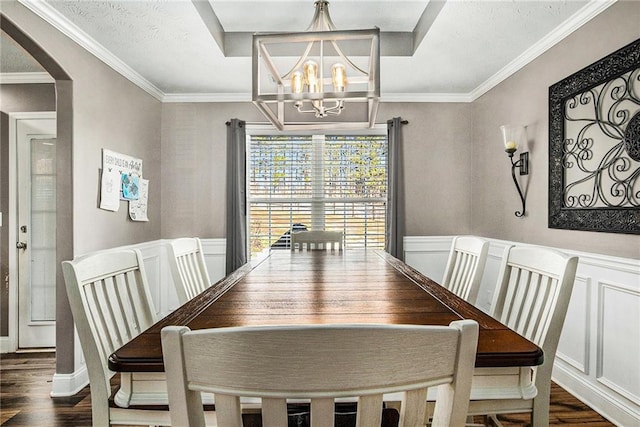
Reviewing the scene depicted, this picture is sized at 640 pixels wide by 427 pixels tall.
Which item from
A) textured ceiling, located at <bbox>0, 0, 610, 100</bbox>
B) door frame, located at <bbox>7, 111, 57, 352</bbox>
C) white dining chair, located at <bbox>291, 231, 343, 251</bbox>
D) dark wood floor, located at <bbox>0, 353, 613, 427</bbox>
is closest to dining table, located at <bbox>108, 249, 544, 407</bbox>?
white dining chair, located at <bbox>291, 231, 343, 251</bbox>

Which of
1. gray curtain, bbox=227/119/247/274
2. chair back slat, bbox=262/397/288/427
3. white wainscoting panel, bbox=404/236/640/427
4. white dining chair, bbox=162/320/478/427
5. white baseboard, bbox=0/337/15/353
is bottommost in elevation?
white baseboard, bbox=0/337/15/353

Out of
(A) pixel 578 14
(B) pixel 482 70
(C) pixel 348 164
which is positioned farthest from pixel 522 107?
(C) pixel 348 164

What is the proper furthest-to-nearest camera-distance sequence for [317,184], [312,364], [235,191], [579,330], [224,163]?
[317,184] < [224,163] < [235,191] < [579,330] < [312,364]

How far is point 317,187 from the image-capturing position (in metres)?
4.30

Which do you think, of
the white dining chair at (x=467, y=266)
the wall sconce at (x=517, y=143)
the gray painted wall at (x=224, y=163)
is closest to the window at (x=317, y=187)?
the gray painted wall at (x=224, y=163)

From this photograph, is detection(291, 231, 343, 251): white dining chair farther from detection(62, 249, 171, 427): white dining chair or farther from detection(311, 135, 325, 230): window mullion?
detection(62, 249, 171, 427): white dining chair

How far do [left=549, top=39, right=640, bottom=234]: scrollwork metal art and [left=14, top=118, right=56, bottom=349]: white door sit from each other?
4021 millimetres

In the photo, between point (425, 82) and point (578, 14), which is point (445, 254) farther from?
point (578, 14)

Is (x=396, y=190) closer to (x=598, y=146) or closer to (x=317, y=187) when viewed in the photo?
(x=317, y=187)

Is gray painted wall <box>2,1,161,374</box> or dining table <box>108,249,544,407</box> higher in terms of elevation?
gray painted wall <box>2,1,161,374</box>

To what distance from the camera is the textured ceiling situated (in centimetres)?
238

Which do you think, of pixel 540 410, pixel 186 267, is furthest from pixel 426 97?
pixel 540 410

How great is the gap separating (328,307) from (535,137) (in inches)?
96.9

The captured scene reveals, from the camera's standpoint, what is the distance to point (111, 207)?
3053 mm
